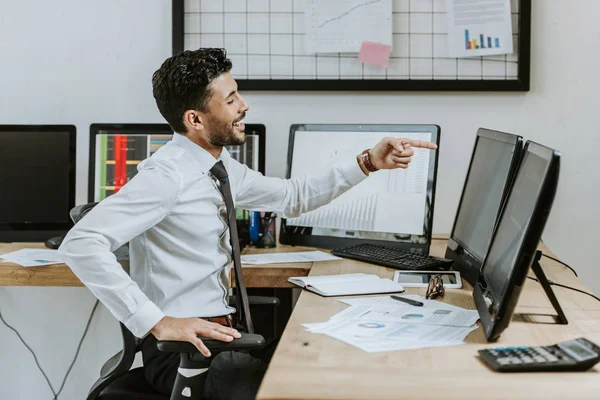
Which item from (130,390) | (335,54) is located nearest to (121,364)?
(130,390)

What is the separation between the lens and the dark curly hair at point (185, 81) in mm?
1848

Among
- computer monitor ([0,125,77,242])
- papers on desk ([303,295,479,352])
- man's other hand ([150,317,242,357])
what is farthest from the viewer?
computer monitor ([0,125,77,242])

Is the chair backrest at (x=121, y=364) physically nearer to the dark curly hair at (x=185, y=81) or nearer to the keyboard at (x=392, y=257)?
the dark curly hair at (x=185, y=81)

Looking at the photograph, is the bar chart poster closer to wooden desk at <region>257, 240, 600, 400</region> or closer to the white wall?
the white wall

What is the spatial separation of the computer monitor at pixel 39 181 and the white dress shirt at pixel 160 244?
0.86 metres

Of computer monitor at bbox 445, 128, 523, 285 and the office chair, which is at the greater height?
computer monitor at bbox 445, 128, 523, 285

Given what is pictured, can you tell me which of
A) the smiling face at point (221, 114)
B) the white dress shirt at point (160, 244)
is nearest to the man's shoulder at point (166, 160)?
the white dress shirt at point (160, 244)

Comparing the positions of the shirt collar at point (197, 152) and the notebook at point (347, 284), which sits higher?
the shirt collar at point (197, 152)

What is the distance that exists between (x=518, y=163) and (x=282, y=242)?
3.49 feet

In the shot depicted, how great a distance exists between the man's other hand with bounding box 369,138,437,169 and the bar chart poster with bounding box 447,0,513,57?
2.33 feet

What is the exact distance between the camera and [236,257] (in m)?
1.77

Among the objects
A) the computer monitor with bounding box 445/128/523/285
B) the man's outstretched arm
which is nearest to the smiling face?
the man's outstretched arm

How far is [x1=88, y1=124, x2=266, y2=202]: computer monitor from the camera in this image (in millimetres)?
2609

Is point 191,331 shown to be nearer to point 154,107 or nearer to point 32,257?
point 32,257
